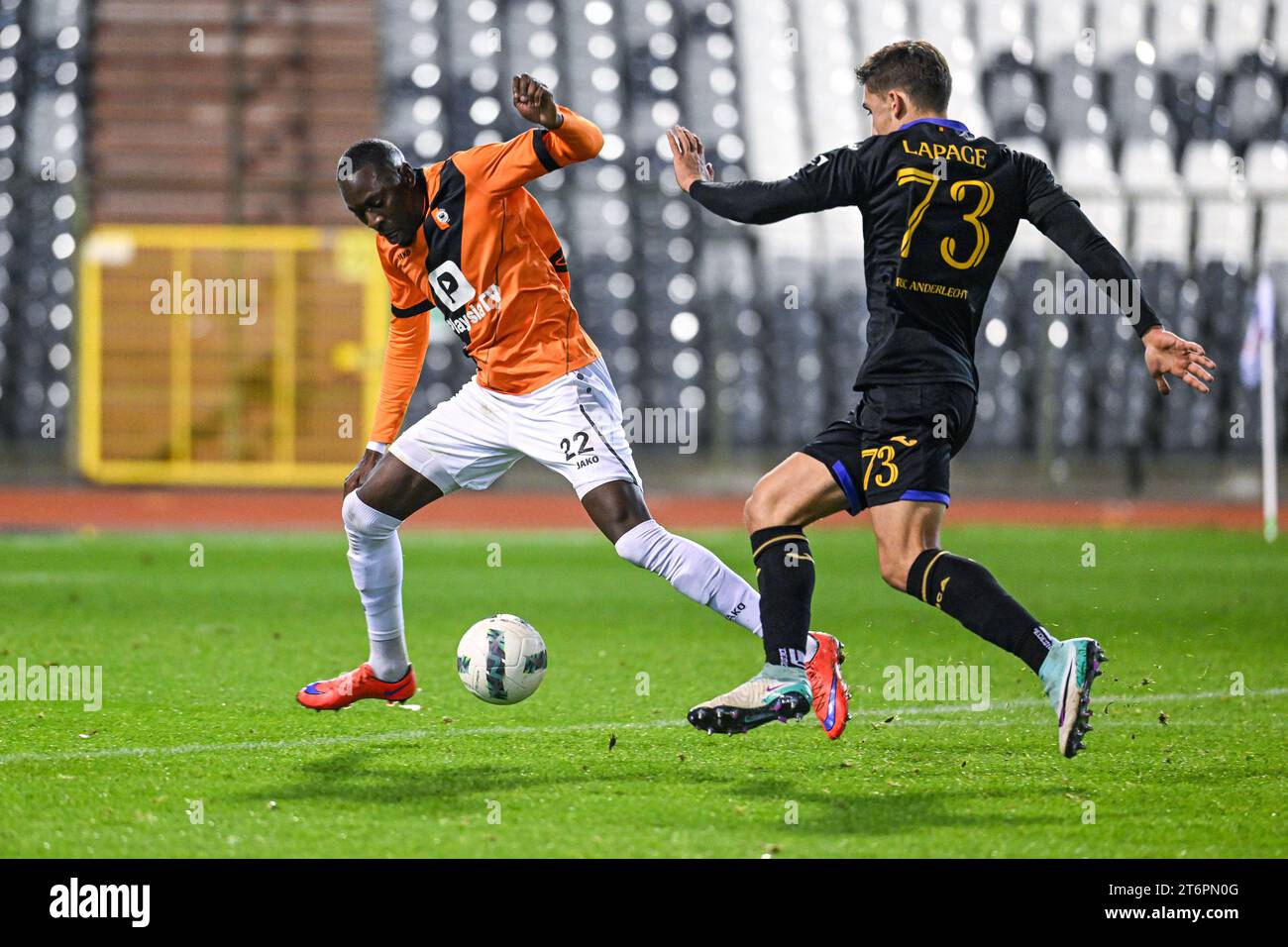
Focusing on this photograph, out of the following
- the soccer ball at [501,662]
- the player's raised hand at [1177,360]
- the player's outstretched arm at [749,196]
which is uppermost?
the player's outstretched arm at [749,196]

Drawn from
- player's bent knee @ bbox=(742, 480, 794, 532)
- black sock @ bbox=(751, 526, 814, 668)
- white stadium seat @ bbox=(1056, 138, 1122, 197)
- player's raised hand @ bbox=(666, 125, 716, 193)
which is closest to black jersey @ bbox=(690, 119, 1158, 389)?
player's raised hand @ bbox=(666, 125, 716, 193)

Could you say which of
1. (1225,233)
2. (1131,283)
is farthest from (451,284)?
(1225,233)

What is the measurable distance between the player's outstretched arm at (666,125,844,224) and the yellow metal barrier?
15.1 m

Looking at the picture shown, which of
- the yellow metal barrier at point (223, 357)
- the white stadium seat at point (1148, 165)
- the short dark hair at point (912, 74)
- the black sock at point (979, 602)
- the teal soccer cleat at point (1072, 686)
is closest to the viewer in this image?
the teal soccer cleat at point (1072, 686)

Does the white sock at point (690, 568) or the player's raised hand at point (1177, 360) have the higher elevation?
the player's raised hand at point (1177, 360)

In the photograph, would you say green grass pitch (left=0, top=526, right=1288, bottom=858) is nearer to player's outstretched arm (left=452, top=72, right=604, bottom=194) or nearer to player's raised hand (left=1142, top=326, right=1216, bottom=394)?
player's raised hand (left=1142, top=326, right=1216, bottom=394)

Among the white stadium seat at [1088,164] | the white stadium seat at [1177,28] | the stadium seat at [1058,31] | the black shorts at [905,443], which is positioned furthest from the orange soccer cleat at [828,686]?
the white stadium seat at [1177,28]

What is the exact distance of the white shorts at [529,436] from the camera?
5438 mm

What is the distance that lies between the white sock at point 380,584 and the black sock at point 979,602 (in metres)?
1.78

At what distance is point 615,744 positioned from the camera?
5340mm

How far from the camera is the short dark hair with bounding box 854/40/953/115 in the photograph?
5.04 m

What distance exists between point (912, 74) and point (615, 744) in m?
2.22

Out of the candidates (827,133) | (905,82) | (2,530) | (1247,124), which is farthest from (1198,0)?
(905,82)

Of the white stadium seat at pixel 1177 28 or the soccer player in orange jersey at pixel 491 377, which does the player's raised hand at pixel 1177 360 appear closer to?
the soccer player in orange jersey at pixel 491 377
